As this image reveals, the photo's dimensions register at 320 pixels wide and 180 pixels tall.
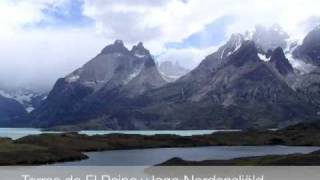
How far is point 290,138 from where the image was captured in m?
170

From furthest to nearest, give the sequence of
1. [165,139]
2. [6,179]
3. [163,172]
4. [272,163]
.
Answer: [165,139]
[272,163]
[163,172]
[6,179]

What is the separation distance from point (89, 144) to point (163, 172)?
236 ft

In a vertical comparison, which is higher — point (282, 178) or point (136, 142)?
point (136, 142)

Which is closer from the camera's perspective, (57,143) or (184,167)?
(184,167)

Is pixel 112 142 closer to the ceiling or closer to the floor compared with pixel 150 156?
closer to the ceiling

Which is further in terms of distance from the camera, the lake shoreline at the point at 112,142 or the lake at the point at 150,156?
the lake shoreline at the point at 112,142

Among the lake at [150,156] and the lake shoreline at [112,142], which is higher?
the lake shoreline at [112,142]

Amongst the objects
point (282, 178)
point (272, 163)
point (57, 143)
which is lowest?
point (282, 178)

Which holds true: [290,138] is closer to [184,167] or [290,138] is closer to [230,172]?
[184,167]

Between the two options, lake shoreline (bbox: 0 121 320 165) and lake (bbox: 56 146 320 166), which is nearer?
lake (bbox: 56 146 320 166)

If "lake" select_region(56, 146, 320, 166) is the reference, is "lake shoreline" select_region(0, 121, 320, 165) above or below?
above

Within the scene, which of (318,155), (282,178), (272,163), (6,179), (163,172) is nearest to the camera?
(282,178)

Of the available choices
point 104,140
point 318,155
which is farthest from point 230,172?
point 104,140

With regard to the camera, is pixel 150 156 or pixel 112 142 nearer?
pixel 150 156
